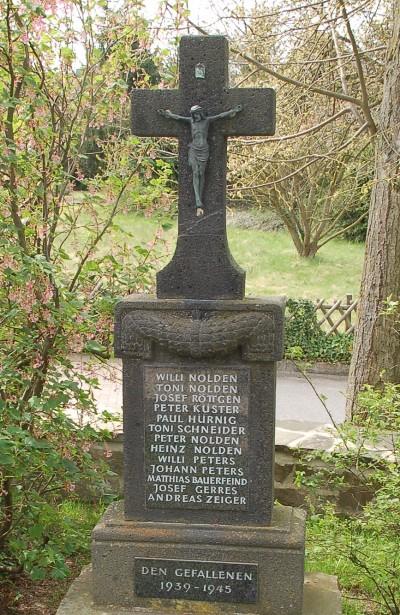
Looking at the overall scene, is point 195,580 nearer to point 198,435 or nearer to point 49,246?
point 198,435

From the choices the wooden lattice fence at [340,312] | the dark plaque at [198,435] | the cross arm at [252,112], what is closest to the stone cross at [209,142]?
the cross arm at [252,112]

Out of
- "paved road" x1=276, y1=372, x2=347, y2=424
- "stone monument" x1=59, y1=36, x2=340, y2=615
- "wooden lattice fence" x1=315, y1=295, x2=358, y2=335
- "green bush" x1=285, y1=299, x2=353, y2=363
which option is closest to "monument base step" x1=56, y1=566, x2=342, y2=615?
"stone monument" x1=59, y1=36, x2=340, y2=615

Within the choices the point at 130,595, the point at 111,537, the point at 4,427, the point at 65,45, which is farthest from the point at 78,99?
the point at 130,595

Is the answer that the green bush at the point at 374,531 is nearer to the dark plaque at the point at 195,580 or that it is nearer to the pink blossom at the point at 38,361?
the dark plaque at the point at 195,580

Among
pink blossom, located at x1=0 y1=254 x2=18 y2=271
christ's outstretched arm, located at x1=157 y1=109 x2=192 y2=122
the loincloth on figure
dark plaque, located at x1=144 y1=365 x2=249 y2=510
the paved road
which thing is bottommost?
the paved road

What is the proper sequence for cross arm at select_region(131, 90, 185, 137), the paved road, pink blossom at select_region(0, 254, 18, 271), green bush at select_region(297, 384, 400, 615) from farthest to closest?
the paved road
green bush at select_region(297, 384, 400, 615)
pink blossom at select_region(0, 254, 18, 271)
cross arm at select_region(131, 90, 185, 137)

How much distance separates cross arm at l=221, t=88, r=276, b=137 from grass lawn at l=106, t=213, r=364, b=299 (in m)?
12.8

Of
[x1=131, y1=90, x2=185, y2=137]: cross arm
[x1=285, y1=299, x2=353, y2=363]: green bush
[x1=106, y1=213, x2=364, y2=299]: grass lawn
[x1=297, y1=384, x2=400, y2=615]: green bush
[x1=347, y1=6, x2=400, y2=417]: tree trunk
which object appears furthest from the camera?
[x1=106, y1=213, x2=364, y2=299]: grass lawn

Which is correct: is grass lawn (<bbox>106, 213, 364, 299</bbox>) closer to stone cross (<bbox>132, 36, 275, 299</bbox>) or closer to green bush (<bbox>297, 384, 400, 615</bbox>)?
A: green bush (<bbox>297, 384, 400, 615</bbox>)

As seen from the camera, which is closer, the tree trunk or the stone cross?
the stone cross

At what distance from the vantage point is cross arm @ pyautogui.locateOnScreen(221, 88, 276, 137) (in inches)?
157

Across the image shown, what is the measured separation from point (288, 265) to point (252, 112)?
16944 mm

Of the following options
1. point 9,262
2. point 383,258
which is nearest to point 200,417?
point 9,262

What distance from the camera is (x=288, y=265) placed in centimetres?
2081
